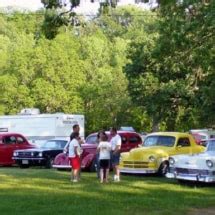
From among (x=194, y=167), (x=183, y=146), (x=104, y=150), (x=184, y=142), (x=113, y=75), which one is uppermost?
(x=113, y=75)

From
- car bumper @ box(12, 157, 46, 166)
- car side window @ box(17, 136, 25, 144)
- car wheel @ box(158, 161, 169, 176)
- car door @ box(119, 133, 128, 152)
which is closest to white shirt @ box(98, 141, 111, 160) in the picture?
car wheel @ box(158, 161, 169, 176)

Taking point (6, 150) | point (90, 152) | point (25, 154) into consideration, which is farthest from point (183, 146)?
point (6, 150)

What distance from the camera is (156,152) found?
70.4 feet

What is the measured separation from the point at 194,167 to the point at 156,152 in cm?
366

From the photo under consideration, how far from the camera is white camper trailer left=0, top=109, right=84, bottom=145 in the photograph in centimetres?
3803

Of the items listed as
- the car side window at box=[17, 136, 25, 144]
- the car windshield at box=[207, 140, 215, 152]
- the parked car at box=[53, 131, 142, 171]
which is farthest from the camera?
the car side window at box=[17, 136, 25, 144]

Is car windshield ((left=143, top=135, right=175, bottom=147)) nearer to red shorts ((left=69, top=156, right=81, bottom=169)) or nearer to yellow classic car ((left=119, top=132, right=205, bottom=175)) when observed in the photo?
yellow classic car ((left=119, top=132, right=205, bottom=175))

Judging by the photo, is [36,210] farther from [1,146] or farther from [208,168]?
[1,146]

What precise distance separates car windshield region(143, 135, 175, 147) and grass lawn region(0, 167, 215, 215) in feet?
10.5

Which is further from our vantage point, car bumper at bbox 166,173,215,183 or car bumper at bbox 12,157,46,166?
car bumper at bbox 12,157,46,166

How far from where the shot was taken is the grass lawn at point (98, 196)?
12711mm

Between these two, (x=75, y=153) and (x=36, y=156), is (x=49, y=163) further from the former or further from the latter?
(x=75, y=153)

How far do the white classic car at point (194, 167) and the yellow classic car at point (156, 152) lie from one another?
2329 millimetres

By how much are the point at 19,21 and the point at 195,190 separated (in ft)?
209
